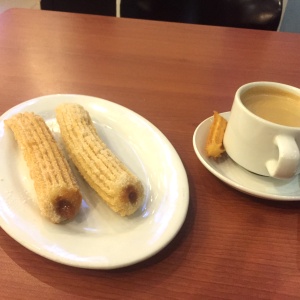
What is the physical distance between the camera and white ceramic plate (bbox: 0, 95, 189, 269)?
0.36 meters

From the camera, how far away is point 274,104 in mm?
509

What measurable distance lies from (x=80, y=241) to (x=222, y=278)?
15 centimetres

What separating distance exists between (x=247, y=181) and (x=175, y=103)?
0.81ft

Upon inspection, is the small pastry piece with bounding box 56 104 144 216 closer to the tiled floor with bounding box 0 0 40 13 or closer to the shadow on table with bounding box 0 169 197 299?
the shadow on table with bounding box 0 169 197 299

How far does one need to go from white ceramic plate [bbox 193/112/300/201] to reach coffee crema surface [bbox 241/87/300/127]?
8 cm

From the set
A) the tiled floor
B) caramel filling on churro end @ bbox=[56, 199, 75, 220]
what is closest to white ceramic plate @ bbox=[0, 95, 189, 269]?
caramel filling on churro end @ bbox=[56, 199, 75, 220]

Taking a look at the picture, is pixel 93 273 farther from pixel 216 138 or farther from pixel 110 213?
pixel 216 138

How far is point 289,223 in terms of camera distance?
17.5 inches

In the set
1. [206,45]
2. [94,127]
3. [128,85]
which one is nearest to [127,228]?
[94,127]

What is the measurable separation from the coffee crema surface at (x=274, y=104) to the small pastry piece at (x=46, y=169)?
0.26 metres

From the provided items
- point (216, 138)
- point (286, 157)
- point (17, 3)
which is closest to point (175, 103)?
point (216, 138)

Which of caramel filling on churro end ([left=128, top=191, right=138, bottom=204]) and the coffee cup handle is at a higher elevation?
the coffee cup handle

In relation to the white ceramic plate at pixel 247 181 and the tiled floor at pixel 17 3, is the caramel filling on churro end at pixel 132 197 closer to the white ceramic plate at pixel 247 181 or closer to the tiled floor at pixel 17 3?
the white ceramic plate at pixel 247 181

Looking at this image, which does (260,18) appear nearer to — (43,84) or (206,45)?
(206,45)
